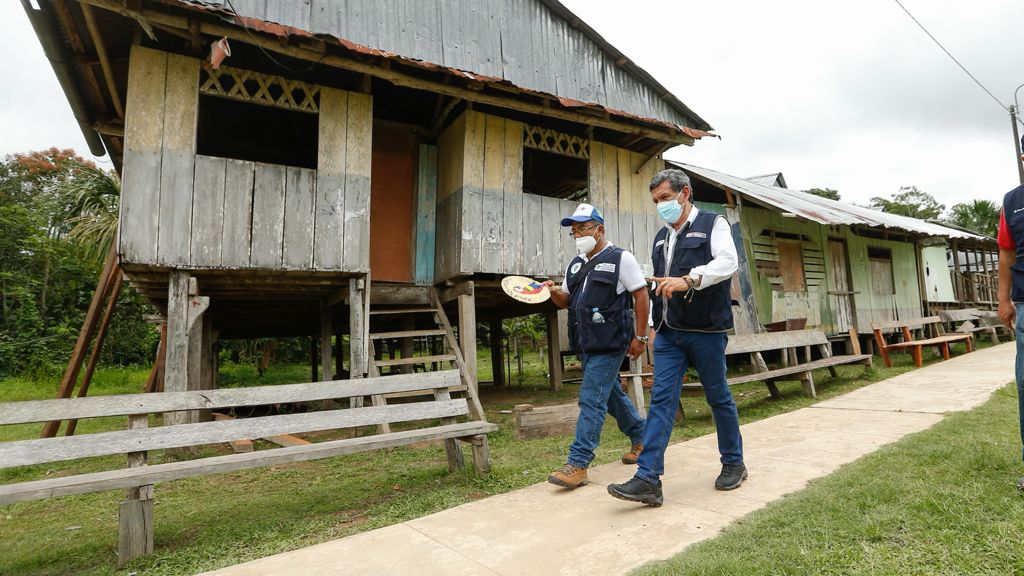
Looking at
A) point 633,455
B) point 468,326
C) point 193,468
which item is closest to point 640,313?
point 633,455

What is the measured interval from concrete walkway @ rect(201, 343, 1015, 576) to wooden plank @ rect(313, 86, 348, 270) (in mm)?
4296

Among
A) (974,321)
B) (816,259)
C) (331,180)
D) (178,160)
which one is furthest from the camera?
(974,321)

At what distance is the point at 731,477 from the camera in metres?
3.30

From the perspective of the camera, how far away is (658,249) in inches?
138

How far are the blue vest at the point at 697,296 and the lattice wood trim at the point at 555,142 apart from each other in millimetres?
5472

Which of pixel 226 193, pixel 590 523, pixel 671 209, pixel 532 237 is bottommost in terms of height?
pixel 590 523

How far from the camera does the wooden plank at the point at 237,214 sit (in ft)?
20.7

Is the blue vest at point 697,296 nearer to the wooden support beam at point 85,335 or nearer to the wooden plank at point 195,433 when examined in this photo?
the wooden plank at point 195,433

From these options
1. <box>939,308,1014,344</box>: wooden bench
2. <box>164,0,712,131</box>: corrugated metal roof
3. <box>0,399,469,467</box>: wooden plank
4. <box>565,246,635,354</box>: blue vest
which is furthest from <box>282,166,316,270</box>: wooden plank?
<box>939,308,1014,344</box>: wooden bench

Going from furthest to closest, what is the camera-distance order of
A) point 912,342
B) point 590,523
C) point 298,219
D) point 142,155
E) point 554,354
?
point 554,354, point 912,342, point 298,219, point 142,155, point 590,523

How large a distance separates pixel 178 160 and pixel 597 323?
17.1ft

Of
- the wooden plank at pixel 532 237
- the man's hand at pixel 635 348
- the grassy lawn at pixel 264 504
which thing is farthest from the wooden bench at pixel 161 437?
the wooden plank at pixel 532 237

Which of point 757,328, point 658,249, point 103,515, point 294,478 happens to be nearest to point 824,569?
point 658,249

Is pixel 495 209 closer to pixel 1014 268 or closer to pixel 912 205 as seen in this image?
pixel 1014 268
